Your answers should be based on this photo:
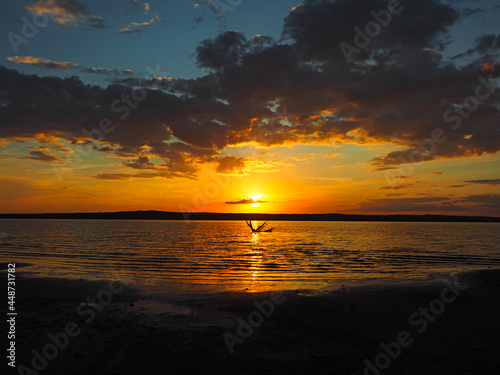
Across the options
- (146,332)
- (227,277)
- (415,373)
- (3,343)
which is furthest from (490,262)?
(3,343)

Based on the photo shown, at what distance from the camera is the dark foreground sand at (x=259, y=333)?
33.5 ft


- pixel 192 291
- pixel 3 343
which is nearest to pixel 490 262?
pixel 192 291

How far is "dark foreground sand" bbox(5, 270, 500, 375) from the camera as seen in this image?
1020cm

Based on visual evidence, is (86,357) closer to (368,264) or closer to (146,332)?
(146,332)

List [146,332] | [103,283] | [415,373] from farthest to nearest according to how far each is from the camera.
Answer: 1. [103,283]
2. [146,332]
3. [415,373]

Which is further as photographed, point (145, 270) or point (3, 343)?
point (145, 270)

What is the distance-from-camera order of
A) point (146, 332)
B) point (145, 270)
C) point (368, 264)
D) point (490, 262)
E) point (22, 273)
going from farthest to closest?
point (490, 262)
point (368, 264)
point (145, 270)
point (22, 273)
point (146, 332)

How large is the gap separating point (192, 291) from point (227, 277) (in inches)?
275

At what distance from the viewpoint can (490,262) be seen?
40938 millimetres

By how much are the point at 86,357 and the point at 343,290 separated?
1591cm

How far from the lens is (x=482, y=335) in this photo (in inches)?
525

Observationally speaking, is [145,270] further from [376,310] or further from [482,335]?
[482,335]

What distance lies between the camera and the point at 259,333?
13.3m

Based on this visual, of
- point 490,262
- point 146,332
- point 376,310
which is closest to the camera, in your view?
point 146,332
